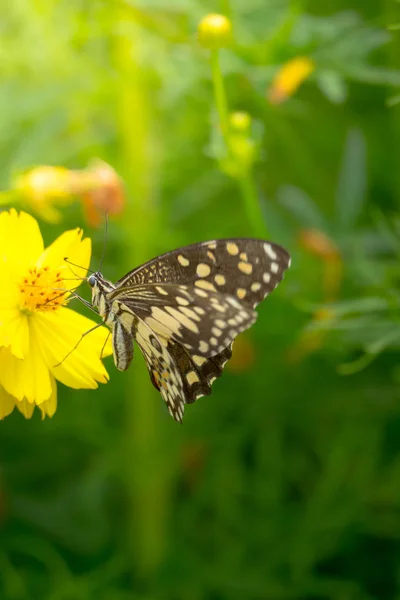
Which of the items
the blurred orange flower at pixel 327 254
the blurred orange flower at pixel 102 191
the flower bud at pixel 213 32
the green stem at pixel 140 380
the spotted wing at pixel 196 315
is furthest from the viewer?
the green stem at pixel 140 380

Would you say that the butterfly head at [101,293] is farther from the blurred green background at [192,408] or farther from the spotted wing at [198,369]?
the blurred green background at [192,408]

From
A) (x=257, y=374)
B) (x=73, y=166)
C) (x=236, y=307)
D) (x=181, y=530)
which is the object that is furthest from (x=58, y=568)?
(x=236, y=307)

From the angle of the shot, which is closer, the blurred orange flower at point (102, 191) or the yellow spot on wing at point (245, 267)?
the yellow spot on wing at point (245, 267)

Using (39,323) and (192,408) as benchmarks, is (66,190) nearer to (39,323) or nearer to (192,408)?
(39,323)

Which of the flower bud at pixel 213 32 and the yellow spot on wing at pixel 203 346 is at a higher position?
the flower bud at pixel 213 32

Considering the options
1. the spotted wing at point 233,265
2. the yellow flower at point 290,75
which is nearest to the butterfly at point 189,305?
the spotted wing at point 233,265

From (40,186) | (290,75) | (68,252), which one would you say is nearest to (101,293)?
(68,252)

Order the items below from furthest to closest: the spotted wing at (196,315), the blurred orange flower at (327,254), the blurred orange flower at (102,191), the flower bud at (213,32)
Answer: the blurred orange flower at (327,254)
the blurred orange flower at (102,191)
the flower bud at (213,32)
the spotted wing at (196,315)
